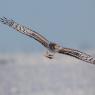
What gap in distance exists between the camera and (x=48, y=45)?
2.06 meters

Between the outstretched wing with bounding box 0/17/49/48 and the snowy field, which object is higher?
the outstretched wing with bounding box 0/17/49/48

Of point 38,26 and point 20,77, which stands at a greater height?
point 38,26

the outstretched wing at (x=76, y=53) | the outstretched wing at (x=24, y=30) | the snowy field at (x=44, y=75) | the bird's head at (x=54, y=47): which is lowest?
the snowy field at (x=44, y=75)

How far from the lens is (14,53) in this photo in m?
2.07

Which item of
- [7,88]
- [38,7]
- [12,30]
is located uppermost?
[38,7]

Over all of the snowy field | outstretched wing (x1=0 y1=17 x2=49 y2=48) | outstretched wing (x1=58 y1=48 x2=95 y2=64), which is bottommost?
the snowy field

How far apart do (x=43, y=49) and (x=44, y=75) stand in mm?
162

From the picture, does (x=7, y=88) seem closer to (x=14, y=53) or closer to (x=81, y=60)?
(x=14, y=53)

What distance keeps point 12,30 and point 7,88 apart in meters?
0.30

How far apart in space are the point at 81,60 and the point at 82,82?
136 millimetres

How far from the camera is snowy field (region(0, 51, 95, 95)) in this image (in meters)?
2.10

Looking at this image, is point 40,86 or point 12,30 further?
point 40,86

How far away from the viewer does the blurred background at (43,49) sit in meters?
2.06

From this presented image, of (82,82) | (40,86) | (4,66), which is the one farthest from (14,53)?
(82,82)
